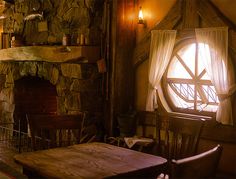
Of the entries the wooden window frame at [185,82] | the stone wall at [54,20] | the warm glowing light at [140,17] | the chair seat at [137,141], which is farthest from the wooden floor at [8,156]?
the warm glowing light at [140,17]

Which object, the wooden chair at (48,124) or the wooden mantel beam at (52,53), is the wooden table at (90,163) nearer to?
the wooden chair at (48,124)

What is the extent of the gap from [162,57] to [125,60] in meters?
0.65

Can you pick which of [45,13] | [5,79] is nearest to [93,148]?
[45,13]

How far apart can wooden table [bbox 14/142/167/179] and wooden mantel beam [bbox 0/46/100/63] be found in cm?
233

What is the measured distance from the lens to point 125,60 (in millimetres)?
5027

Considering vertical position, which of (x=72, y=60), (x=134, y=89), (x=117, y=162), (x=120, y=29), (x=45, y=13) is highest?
(x=45, y=13)

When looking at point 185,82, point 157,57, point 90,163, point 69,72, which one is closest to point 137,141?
point 185,82

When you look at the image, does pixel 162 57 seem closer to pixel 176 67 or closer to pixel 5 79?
pixel 176 67

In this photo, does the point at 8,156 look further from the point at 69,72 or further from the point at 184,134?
the point at 184,134

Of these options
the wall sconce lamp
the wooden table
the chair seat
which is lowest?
the chair seat

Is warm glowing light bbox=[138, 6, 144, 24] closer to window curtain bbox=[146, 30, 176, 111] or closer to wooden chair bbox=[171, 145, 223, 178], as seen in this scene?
window curtain bbox=[146, 30, 176, 111]

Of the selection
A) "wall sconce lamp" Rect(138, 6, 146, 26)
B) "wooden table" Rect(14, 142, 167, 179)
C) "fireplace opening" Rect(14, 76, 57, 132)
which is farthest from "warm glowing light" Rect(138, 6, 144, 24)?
"fireplace opening" Rect(14, 76, 57, 132)

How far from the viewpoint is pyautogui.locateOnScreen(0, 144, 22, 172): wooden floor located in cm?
482

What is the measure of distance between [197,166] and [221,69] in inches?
87.7
